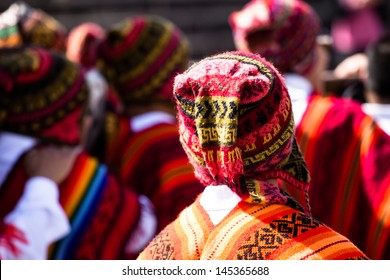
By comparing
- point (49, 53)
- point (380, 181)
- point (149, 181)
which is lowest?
point (149, 181)

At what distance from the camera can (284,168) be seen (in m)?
1.92

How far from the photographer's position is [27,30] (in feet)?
14.6

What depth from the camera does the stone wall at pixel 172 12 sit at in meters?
8.51

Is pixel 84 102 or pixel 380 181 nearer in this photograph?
pixel 380 181

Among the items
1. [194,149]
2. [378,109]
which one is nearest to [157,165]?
[378,109]

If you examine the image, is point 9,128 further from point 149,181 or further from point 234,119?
point 234,119

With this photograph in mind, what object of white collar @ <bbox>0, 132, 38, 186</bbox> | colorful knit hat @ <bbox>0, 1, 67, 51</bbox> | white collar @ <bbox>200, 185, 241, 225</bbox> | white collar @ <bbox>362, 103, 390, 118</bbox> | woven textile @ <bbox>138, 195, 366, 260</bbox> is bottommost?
white collar @ <bbox>362, 103, 390, 118</bbox>

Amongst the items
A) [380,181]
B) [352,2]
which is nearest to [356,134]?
[380,181]

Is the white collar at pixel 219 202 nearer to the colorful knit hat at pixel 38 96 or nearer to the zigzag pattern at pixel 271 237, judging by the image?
the zigzag pattern at pixel 271 237

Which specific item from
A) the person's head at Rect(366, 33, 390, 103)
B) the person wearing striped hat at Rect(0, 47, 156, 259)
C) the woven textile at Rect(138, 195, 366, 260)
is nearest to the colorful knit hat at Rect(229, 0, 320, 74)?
the person's head at Rect(366, 33, 390, 103)

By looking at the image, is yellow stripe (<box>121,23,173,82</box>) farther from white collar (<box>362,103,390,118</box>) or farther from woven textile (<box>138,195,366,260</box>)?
woven textile (<box>138,195,366,260</box>)

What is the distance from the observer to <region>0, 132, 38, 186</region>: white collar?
2815mm

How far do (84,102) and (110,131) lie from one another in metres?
0.54

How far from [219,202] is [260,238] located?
158 mm
